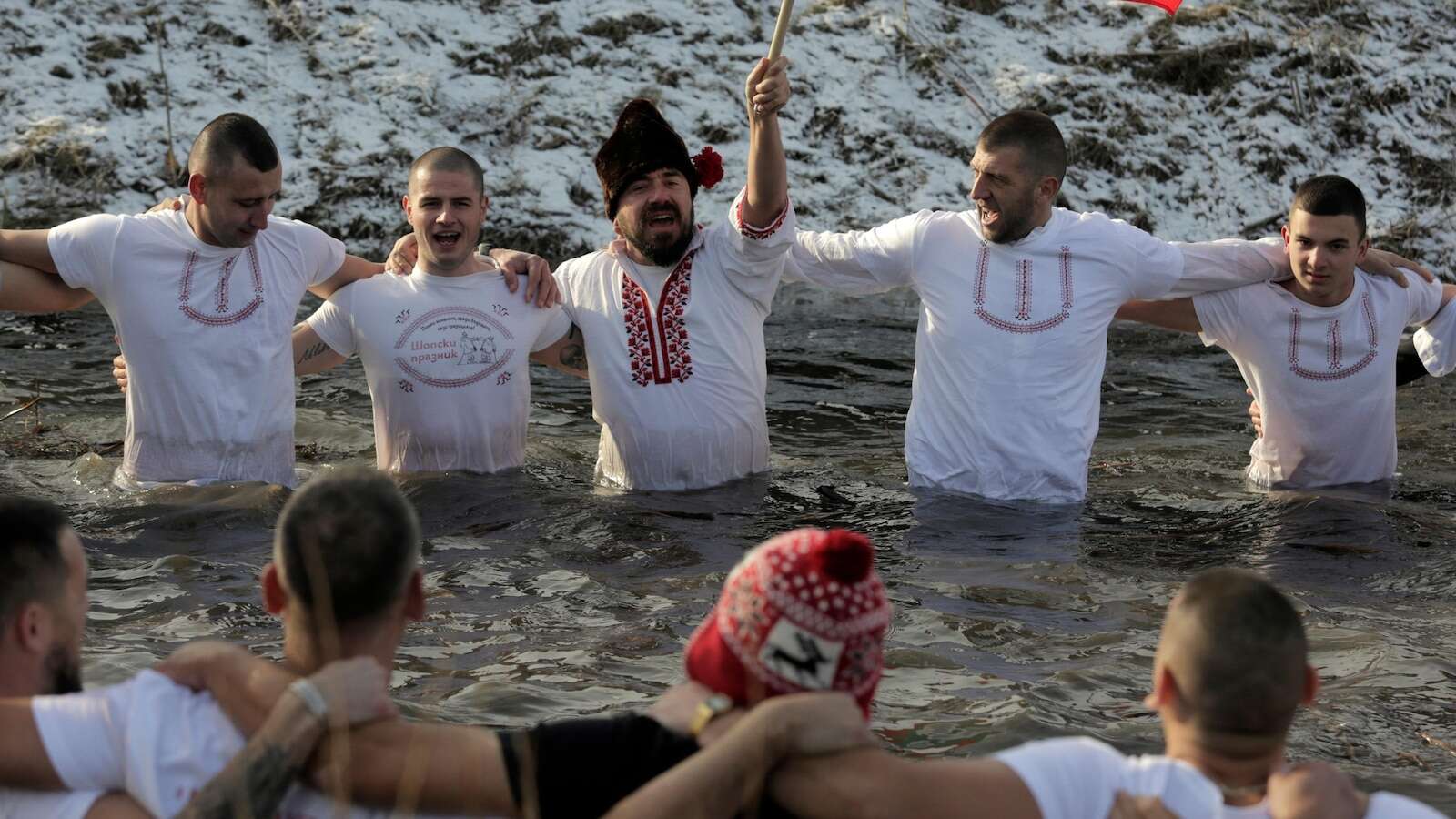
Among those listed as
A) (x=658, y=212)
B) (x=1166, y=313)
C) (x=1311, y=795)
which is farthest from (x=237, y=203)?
(x=1311, y=795)

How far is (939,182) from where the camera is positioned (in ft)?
44.2

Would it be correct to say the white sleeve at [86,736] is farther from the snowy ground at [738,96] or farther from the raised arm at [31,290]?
the snowy ground at [738,96]

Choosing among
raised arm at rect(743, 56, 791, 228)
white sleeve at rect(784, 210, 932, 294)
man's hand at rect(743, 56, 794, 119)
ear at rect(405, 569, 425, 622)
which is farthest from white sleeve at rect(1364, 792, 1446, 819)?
white sleeve at rect(784, 210, 932, 294)

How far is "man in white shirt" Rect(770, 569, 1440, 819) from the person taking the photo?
287 centimetres

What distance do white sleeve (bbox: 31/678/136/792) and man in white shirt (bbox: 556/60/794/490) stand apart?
15.2 feet

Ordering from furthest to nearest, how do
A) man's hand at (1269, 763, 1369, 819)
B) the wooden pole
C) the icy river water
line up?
1. the wooden pole
2. the icy river water
3. man's hand at (1269, 763, 1369, 819)

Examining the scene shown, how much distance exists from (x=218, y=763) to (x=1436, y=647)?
4571 millimetres

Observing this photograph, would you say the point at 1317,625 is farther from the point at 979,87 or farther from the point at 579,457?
the point at 979,87

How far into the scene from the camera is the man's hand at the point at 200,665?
3164 millimetres

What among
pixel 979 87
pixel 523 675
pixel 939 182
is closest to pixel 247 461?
pixel 523 675

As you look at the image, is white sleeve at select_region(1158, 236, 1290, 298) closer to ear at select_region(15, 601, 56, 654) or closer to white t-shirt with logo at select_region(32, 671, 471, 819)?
white t-shirt with logo at select_region(32, 671, 471, 819)

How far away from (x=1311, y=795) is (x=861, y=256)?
202 inches

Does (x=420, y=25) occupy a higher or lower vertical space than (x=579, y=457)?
higher

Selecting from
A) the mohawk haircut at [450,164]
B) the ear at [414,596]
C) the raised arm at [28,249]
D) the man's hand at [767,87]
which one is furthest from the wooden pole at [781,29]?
the ear at [414,596]
